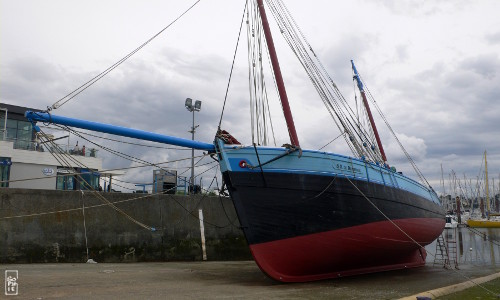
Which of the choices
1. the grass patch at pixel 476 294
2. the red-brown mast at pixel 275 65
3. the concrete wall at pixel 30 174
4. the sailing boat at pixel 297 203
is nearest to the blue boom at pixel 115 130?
the sailing boat at pixel 297 203

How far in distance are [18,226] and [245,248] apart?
9.31 m

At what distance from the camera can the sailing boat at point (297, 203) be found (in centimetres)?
962

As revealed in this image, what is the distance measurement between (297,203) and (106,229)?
323 inches

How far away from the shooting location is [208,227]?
17484mm

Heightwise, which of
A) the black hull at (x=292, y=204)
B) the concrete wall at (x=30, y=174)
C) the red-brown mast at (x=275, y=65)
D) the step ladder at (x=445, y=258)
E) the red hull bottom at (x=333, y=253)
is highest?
the red-brown mast at (x=275, y=65)

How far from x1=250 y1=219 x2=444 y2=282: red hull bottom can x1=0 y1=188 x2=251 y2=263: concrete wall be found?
10.2 ft

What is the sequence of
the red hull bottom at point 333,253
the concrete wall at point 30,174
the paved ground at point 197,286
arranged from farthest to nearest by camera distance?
1. the concrete wall at point 30,174
2. the red hull bottom at point 333,253
3. the paved ground at point 197,286

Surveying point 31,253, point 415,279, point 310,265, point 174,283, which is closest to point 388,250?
point 415,279

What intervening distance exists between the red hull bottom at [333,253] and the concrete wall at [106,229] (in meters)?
3.12

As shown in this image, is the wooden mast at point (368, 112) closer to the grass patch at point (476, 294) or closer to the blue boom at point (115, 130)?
the grass patch at point (476, 294)

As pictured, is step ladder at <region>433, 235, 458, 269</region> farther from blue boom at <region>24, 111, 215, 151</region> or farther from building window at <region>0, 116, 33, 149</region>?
building window at <region>0, 116, 33, 149</region>

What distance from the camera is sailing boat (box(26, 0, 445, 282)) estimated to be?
9.62 metres

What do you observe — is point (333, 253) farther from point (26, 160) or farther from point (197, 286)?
point (26, 160)

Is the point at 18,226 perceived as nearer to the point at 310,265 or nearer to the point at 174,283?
the point at 174,283
